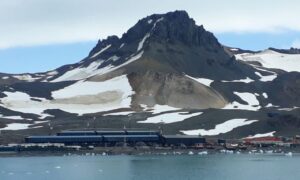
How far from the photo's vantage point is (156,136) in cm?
12544

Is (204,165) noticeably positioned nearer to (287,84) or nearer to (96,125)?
(96,125)

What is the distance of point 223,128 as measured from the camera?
467ft

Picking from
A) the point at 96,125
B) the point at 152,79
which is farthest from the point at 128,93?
the point at 96,125

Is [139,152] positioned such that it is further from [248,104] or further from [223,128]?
[248,104]

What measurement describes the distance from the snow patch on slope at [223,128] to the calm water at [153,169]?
146 ft

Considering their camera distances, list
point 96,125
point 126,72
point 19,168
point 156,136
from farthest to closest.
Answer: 1. point 126,72
2. point 96,125
3. point 156,136
4. point 19,168

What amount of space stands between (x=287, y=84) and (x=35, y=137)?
82231 millimetres

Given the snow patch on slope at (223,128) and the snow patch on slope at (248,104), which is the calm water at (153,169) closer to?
the snow patch on slope at (223,128)

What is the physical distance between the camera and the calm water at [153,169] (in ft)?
227

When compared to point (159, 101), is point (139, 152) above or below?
below

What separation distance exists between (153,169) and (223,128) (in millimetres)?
66120

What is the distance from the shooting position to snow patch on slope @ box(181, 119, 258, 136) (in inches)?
5512

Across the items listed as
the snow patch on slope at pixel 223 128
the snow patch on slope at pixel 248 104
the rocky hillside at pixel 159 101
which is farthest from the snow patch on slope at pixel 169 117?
the snow patch on slope at pixel 248 104

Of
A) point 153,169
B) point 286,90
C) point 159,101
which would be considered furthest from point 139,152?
point 286,90
